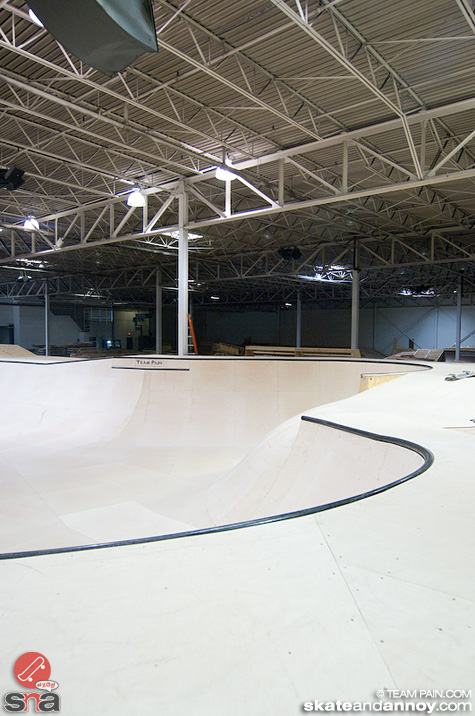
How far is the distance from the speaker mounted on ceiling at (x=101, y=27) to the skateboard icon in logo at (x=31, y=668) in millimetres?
3642

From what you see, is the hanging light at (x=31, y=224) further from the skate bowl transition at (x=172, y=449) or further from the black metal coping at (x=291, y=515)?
the black metal coping at (x=291, y=515)

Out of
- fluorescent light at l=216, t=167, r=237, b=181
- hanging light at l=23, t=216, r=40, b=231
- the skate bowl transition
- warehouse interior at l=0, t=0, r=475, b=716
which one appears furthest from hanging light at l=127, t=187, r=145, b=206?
hanging light at l=23, t=216, r=40, b=231

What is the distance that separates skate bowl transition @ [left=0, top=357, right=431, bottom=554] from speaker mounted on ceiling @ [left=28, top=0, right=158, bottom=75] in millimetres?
3526

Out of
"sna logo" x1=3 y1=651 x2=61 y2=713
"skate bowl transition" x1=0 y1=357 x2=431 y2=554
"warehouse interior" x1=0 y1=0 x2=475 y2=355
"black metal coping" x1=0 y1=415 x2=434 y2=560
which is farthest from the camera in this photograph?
"warehouse interior" x1=0 y1=0 x2=475 y2=355

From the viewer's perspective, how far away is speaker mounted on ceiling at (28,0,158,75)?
299 cm

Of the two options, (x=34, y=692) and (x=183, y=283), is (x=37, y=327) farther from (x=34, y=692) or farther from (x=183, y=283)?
(x=34, y=692)

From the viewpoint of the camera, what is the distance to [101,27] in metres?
3.10

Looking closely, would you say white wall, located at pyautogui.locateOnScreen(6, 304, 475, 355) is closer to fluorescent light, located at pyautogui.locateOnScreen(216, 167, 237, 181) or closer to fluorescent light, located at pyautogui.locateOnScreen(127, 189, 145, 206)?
fluorescent light, located at pyautogui.locateOnScreen(216, 167, 237, 181)

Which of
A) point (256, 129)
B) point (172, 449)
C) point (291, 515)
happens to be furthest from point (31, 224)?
point (291, 515)

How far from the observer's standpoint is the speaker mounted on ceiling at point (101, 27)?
9.80ft

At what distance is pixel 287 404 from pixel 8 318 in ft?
114

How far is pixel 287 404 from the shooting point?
37.2 feet

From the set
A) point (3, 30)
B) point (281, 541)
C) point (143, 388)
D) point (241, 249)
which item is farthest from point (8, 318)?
point (281, 541)

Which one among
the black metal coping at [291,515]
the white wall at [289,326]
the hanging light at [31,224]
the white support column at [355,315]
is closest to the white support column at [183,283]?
the hanging light at [31,224]
